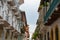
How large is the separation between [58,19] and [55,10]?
3.06m

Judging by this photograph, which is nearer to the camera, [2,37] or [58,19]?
[58,19]

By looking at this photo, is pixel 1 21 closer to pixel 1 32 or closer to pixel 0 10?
pixel 0 10

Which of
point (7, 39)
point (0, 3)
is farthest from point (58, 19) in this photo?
point (7, 39)

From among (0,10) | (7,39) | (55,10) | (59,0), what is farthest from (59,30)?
(7,39)

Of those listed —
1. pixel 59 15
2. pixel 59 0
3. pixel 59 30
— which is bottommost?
pixel 59 30

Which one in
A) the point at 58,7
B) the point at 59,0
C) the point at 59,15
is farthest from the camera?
the point at 59,15

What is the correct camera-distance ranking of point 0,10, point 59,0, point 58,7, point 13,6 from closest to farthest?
point 59,0
point 58,7
point 0,10
point 13,6

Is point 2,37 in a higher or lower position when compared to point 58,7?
lower

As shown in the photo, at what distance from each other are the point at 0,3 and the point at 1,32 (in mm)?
6886

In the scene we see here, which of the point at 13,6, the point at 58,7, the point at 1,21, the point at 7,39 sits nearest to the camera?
the point at 58,7

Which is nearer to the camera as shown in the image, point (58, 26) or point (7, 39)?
point (58, 26)

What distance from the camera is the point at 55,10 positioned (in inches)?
619

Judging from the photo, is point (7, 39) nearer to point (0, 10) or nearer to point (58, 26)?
point (0, 10)

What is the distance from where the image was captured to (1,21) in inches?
947
